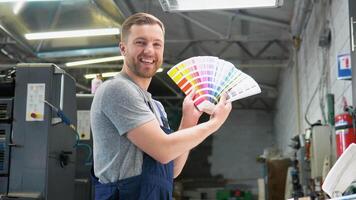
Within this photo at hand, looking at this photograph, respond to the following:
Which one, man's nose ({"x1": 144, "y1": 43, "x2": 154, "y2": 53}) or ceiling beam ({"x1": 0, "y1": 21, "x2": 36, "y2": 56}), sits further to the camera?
ceiling beam ({"x1": 0, "y1": 21, "x2": 36, "y2": 56})

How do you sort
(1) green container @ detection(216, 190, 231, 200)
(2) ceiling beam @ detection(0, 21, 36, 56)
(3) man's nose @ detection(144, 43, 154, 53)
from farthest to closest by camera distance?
(1) green container @ detection(216, 190, 231, 200)
(2) ceiling beam @ detection(0, 21, 36, 56)
(3) man's nose @ detection(144, 43, 154, 53)

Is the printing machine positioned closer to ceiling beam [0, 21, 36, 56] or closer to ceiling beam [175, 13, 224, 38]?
ceiling beam [0, 21, 36, 56]

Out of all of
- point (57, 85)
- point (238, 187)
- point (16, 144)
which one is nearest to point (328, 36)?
point (57, 85)

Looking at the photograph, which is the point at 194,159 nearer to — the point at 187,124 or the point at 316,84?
the point at 316,84

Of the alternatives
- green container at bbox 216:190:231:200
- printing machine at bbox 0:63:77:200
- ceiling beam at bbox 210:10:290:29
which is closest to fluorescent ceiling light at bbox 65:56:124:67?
ceiling beam at bbox 210:10:290:29

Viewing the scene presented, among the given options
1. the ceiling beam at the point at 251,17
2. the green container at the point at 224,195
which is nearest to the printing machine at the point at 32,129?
the ceiling beam at the point at 251,17

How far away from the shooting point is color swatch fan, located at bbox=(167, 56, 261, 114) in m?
1.54

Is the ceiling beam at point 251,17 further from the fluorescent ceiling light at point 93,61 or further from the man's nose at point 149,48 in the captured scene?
the man's nose at point 149,48

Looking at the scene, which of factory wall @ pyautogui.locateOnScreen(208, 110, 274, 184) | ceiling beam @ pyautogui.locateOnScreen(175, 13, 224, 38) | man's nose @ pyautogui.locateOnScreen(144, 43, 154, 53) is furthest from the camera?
factory wall @ pyautogui.locateOnScreen(208, 110, 274, 184)

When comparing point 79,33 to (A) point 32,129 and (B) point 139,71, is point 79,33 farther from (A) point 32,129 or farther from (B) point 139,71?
(B) point 139,71

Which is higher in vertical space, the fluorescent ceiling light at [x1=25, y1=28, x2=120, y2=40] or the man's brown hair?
the fluorescent ceiling light at [x1=25, y1=28, x2=120, y2=40]

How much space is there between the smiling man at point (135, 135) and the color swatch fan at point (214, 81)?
10cm

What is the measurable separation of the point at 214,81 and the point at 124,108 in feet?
1.15

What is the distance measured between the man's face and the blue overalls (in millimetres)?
260
